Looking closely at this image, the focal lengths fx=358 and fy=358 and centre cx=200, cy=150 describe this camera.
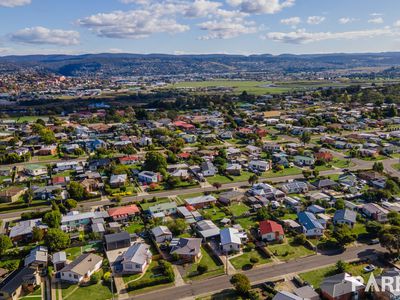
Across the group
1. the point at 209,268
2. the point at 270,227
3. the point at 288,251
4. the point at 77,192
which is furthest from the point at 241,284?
the point at 77,192

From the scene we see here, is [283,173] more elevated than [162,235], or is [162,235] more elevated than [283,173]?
[162,235]

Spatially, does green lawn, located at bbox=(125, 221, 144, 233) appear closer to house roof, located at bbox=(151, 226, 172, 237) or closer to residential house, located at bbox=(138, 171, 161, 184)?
house roof, located at bbox=(151, 226, 172, 237)

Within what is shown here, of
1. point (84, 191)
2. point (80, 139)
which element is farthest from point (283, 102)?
point (84, 191)

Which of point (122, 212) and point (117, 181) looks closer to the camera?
point (122, 212)

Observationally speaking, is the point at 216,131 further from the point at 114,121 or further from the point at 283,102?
the point at 283,102

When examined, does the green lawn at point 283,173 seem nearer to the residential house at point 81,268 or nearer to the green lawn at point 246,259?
the green lawn at point 246,259

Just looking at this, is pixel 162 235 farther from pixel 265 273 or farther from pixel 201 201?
pixel 265 273

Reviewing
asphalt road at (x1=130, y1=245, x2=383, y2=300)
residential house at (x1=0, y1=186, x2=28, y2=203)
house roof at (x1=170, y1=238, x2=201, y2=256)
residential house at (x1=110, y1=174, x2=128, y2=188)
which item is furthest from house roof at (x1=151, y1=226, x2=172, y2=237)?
residential house at (x1=0, y1=186, x2=28, y2=203)
